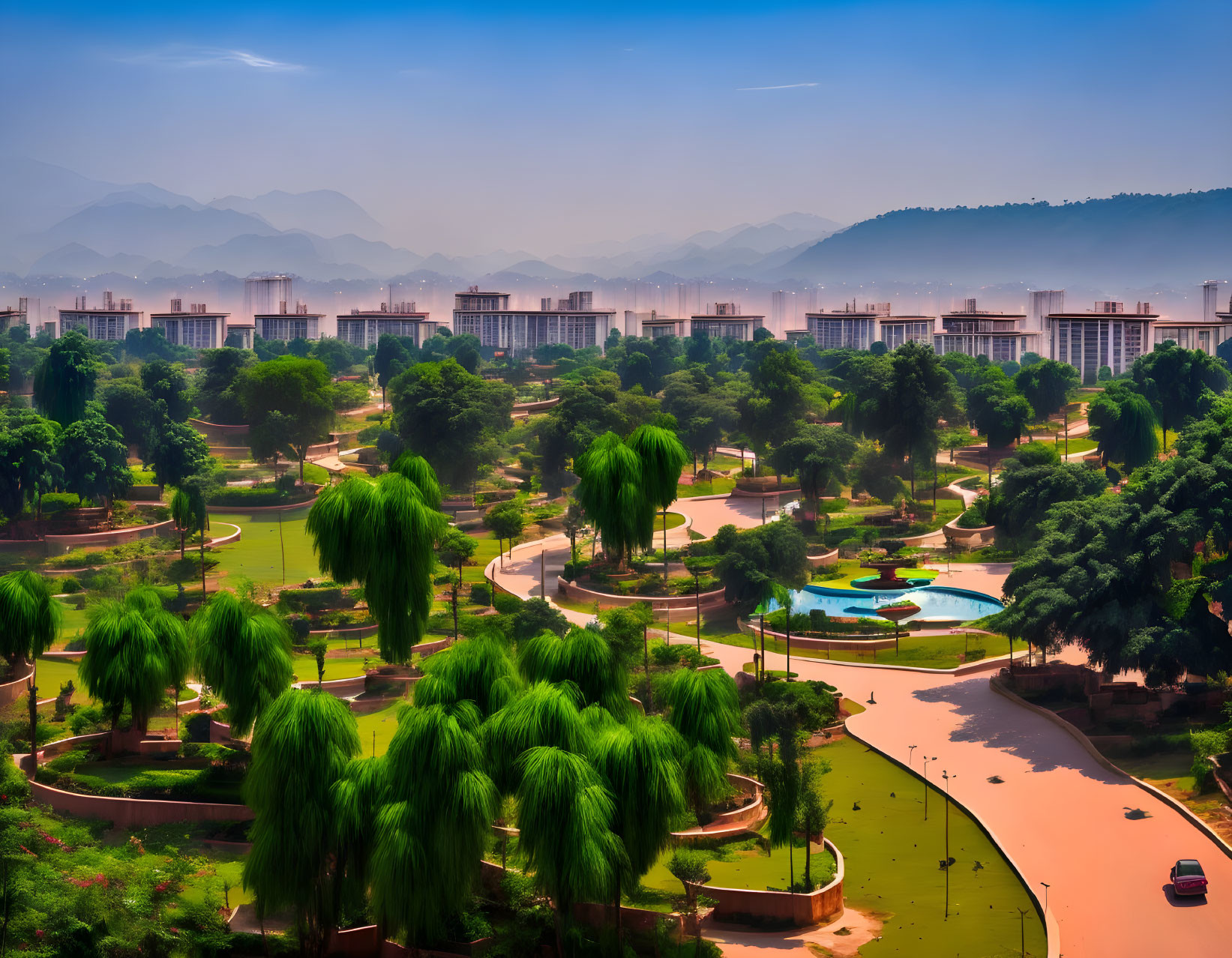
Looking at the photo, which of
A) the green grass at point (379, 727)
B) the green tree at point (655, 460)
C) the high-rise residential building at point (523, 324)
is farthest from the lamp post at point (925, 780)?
the high-rise residential building at point (523, 324)

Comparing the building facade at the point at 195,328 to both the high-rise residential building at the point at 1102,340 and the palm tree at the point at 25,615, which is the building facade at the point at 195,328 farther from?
the palm tree at the point at 25,615

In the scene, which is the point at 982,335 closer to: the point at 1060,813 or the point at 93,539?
the point at 93,539

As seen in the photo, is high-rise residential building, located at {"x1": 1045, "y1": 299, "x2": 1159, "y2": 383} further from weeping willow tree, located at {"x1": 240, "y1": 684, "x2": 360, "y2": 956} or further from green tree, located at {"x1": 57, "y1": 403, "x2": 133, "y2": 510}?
weeping willow tree, located at {"x1": 240, "y1": 684, "x2": 360, "y2": 956}

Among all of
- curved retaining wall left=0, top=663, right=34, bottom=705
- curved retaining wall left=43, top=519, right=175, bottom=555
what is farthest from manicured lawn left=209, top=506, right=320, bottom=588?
curved retaining wall left=0, top=663, right=34, bottom=705

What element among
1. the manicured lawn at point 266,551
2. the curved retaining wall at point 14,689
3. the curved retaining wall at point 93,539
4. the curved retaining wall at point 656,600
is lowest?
the curved retaining wall at point 14,689

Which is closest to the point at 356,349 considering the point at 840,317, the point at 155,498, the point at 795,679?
the point at 840,317

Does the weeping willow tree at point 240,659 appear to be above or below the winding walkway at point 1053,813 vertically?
above
